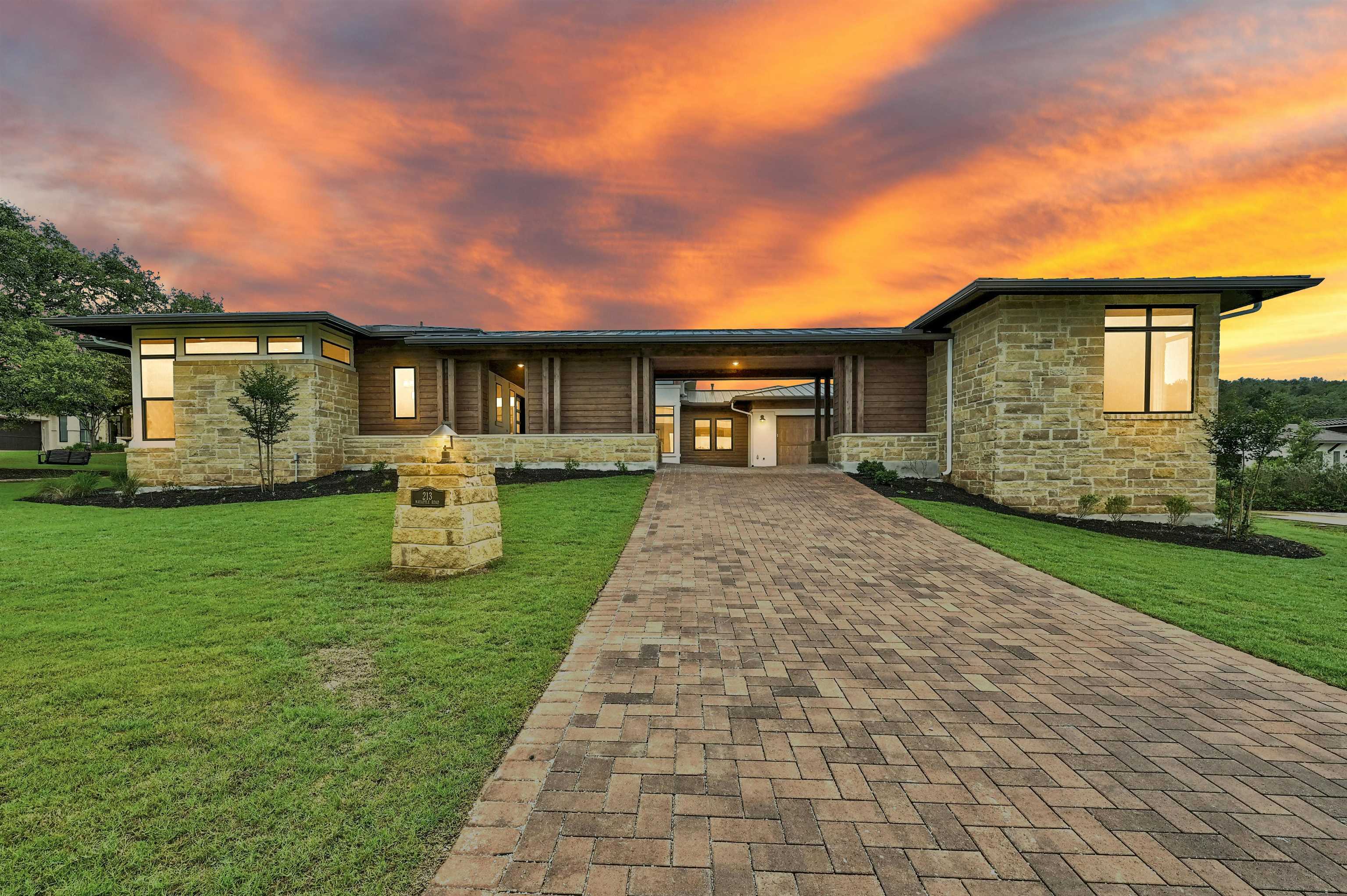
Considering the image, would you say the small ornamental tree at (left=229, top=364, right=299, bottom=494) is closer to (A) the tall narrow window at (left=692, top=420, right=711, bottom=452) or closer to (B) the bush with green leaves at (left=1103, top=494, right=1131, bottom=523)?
(A) the tall narrow window at (left=692, top=420, right=711, bottom=452)

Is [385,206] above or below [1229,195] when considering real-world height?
above

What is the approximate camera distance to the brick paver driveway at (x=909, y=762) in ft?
5.64

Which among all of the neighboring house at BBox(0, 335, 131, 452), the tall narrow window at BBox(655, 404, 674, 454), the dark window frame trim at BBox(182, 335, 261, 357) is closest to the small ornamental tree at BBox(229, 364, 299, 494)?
the dark window frame trim at BBox(182, 335, 261, 357)

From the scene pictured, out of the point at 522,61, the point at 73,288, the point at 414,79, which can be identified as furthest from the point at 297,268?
the point at 522,61

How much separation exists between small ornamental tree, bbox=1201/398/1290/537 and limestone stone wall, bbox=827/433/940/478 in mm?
5436

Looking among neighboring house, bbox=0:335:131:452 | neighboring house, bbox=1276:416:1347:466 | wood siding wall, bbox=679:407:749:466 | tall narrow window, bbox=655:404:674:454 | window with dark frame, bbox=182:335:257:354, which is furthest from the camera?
neighboring house, bbox=1276:416:1347:466

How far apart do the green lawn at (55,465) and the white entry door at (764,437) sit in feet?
72.1

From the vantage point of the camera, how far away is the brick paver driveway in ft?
5.64

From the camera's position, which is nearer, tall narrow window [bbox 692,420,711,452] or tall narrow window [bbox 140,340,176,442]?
tall narrow window [bbox 140,340,176,442]

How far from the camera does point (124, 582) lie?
16.0 feet

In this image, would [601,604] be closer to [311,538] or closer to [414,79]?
[311,538]

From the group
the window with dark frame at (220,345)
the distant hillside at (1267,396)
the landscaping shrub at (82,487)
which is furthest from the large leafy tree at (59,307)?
the distant hillside at (1267,396)

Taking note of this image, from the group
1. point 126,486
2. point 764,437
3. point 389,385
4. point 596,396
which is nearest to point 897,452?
point 764,437

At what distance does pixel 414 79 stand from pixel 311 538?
12.3 meters
